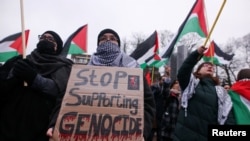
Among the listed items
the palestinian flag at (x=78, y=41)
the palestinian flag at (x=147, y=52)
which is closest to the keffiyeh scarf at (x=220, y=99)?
the palestinian flag at (x=147, y=52)

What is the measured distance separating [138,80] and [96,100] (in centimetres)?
36

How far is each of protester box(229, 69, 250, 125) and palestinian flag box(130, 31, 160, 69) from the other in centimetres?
383

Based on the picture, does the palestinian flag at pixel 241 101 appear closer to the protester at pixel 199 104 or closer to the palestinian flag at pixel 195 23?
the protester at pixel 199 104

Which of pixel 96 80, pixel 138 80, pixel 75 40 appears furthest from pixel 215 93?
pixel 75 40

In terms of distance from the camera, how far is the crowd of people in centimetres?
253

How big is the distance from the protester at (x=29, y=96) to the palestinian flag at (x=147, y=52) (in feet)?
15.1

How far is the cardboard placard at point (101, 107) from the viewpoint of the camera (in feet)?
6.88

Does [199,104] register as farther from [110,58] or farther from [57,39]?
[57,39]

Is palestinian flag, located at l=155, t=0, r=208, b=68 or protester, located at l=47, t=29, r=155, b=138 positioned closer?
protester, located at l=47, t=29, r=155, b=138

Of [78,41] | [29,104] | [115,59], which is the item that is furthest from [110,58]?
[78,41]

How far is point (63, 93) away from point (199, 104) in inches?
62.3

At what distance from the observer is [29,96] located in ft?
8.65

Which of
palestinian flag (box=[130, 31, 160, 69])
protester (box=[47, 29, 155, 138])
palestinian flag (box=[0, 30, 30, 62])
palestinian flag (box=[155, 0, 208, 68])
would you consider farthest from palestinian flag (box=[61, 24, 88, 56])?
protester (box=[47, 29, 155, 138])

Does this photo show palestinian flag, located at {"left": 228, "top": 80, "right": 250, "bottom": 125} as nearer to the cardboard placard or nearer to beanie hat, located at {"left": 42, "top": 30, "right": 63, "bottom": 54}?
the cardboard placard
